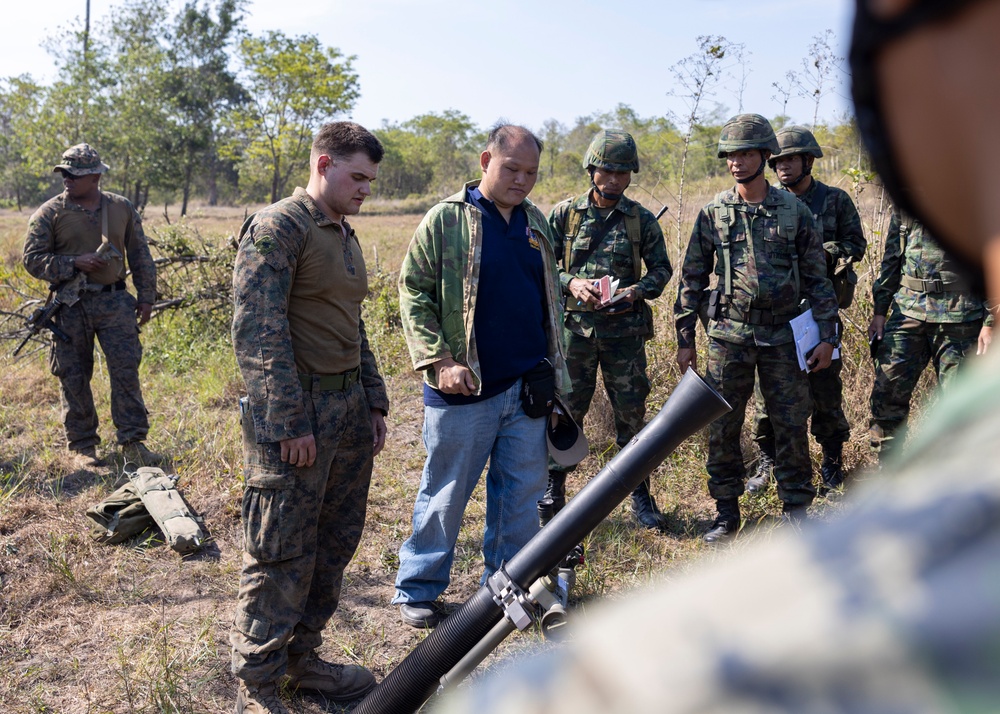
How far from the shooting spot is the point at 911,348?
4.76 m

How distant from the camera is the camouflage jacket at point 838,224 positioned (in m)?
5.34

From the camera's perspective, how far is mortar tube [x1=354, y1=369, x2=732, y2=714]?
2020 millimetres

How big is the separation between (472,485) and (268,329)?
1.37 m

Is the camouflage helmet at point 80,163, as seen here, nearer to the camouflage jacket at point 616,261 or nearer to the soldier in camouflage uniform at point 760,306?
the camouflage jacket at point 616,261

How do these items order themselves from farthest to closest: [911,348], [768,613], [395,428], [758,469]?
[395,428] < [758,469] < [911,348] < [768,613]

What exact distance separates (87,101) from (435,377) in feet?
93.5

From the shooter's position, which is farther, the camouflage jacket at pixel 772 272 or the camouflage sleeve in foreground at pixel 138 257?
the camouflage sleeve in foreground at pixel 138 257

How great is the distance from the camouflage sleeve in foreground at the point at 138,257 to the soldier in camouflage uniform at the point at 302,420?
12.2 feet

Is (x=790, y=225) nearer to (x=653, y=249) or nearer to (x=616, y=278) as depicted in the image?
(x=653, y=249)

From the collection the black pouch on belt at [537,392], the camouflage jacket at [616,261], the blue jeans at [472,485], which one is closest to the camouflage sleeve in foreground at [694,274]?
the camouflage jacket at [616,261]

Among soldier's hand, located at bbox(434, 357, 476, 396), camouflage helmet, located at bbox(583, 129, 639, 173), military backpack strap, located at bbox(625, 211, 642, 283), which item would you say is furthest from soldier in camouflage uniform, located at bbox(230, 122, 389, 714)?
military backpack strap, located at bbox(625, 211, 642, 283)

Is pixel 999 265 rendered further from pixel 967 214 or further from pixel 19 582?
pixel 19 582

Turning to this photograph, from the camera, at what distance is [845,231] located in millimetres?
5395

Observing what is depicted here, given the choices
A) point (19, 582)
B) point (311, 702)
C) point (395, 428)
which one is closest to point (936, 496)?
point (311, 702)
